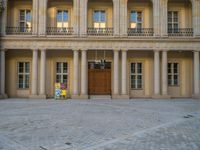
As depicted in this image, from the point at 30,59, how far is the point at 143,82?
1169 centimetres

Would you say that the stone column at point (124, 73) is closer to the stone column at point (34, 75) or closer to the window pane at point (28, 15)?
the stone column at point (34, 75)

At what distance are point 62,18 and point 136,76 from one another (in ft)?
31.6

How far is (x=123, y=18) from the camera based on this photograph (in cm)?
2250

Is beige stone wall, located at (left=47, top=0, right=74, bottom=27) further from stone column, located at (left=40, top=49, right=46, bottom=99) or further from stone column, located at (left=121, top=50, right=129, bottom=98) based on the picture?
stone column, located at (left=121, top=50, right=129, bottom=98)

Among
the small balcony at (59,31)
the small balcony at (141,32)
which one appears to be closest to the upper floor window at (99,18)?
the small balcony at (59,31)

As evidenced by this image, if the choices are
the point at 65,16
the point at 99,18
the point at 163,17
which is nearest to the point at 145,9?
the point at 163,17

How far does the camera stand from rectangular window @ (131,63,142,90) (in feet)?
79.4

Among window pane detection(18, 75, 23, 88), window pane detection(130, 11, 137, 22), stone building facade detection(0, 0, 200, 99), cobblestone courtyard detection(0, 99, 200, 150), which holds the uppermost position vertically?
window pane detection(130, 11, 137, 22)

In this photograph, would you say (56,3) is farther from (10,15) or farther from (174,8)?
(174,8)

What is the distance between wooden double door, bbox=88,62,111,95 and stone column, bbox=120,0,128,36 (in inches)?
159

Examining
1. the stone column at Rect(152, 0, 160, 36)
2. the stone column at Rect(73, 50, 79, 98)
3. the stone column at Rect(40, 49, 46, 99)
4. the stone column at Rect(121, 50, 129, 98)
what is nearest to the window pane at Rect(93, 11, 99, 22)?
the stone column at Rect(73, 50, 79, 98)

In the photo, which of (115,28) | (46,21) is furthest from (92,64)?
(46,21)

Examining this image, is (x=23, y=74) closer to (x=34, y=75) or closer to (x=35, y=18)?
(x=34, y=75)

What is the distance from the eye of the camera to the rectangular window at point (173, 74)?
24203 millimetres
